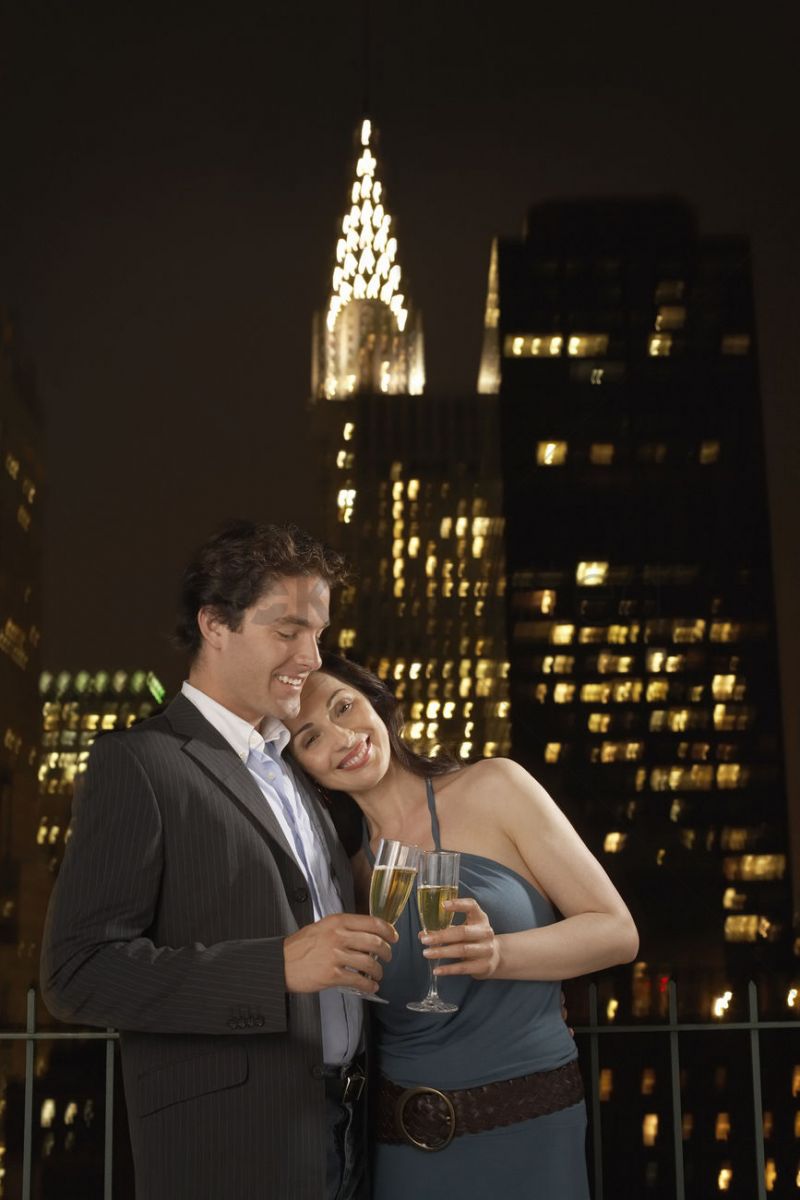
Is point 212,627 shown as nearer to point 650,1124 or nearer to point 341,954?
point 341,954

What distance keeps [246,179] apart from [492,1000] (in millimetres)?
4719

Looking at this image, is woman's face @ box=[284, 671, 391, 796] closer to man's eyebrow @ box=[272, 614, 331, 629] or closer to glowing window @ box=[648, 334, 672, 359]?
man's eyebrow @ box=[272, 614, 331, 629]

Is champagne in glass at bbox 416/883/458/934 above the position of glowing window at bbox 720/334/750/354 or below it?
below

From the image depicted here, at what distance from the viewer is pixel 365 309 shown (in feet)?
19.2

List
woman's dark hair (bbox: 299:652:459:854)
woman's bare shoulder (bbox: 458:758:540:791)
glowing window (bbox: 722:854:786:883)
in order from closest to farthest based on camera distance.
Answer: woman's bare shoulder (bbox: 458:758:540:791) → woman's dark hair (bbox: 299:652:459:854) → glowing window (bbox: 722:854:786:883)

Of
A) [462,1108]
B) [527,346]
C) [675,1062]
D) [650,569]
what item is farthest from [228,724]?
[650,569]

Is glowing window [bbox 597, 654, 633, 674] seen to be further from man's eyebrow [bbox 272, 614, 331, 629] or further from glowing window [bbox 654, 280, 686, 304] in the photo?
man's eyebrow [bbox 272, 614, 331, 629]

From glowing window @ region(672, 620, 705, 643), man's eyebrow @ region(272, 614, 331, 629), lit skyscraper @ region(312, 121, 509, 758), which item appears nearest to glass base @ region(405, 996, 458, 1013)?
man's eyebrow @ region(272, 614, 331, 629)

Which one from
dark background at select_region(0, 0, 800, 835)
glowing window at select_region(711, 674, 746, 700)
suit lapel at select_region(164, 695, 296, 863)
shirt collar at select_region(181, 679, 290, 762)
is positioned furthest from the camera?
glowing window at select_region(711, 674, 746, 700)

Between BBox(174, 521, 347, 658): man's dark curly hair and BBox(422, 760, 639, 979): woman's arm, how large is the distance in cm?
56

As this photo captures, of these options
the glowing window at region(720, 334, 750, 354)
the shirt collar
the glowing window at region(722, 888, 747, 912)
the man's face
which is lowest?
the glowing window at region(722, 888, 747, 912)

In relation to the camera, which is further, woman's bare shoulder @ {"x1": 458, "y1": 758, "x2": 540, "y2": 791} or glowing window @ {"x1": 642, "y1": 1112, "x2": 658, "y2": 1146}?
glowing window @ {"x1": 642, "y1": 1112, "x2": 658, "y2": 1146}

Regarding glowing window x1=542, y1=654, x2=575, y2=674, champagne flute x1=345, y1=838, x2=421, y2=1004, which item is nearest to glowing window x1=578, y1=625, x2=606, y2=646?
glowing window x1=542, y1=654, x2=575, y2=674

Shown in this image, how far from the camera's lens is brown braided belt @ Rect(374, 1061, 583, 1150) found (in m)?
2.13
